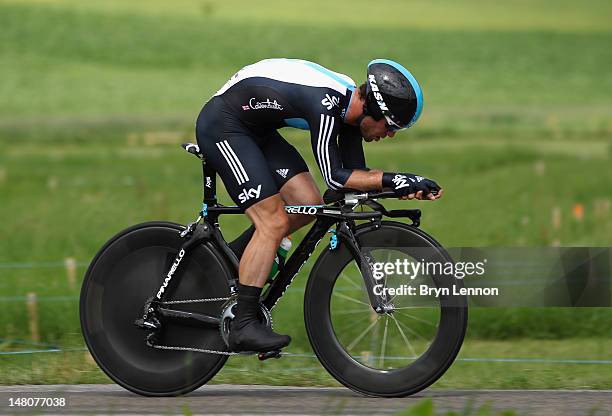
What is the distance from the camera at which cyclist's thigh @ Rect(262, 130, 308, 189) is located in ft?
25.5

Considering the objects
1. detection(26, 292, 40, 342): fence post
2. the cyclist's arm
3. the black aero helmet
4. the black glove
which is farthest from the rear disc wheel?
detection(26, 292, 40, 342): fence post

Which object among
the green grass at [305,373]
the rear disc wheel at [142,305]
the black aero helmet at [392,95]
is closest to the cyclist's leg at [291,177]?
the rear disc wheel at [142,305]

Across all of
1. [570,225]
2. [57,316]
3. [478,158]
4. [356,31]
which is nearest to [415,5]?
[356,31]

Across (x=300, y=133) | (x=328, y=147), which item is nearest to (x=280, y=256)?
(x=328, y=147)

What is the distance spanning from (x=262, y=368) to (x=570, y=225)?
8.75m

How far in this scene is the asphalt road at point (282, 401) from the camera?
7266 millimetres

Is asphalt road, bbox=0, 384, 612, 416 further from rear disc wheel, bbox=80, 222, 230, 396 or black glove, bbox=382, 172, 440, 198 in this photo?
black glove, bbox=382, 172, 440, 198

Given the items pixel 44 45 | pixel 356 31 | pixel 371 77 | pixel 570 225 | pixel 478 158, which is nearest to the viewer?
pixel 371 77

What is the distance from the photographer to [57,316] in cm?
1114

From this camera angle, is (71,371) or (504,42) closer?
(71,371)

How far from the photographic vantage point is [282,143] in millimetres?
7875

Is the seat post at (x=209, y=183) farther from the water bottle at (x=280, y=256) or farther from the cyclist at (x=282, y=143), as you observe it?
the water bottle at (x=280, y=256)

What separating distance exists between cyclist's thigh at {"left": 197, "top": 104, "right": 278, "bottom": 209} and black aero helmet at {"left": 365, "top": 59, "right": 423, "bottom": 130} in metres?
0.66

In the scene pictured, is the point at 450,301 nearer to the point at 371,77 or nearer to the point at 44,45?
the point at 371,77
